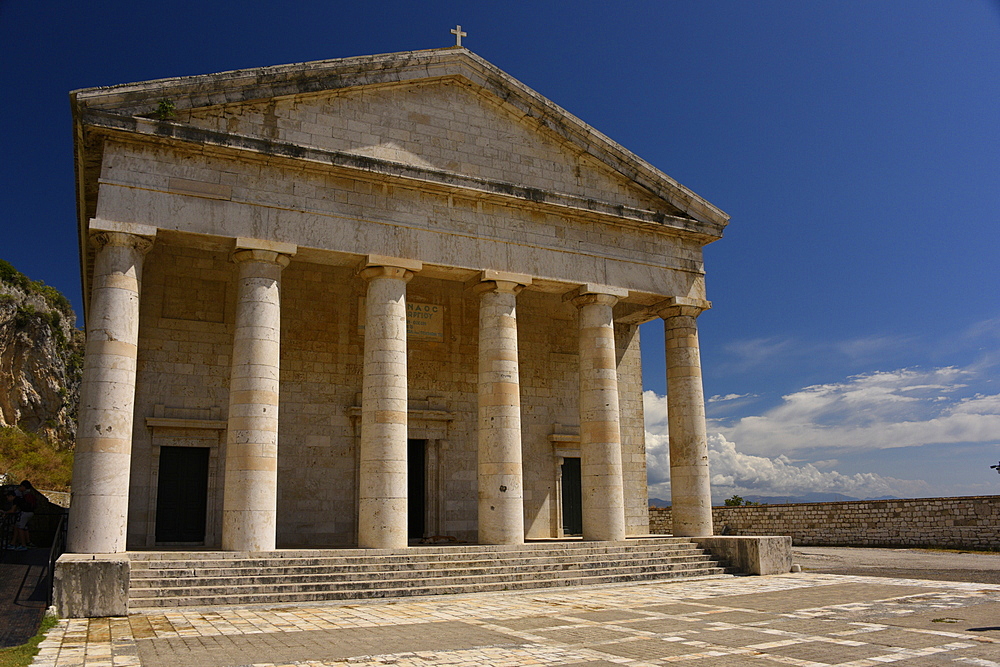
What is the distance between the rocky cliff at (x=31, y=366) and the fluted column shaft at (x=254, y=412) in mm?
33455

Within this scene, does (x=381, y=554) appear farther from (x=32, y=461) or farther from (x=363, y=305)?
(x=32, y=461)

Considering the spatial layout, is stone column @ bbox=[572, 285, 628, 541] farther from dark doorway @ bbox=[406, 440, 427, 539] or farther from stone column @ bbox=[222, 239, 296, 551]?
stone column @ bbox=[222, 239, 296, 551]

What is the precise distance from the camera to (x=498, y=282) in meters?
18.4

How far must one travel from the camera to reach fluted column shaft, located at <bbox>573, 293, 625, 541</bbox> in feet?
60.9

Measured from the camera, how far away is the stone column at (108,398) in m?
13.9

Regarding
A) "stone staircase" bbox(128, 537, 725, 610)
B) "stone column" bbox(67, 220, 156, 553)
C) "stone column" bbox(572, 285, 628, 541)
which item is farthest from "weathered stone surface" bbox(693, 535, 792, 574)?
"stone column" bbox(67, 220, 156, 553)

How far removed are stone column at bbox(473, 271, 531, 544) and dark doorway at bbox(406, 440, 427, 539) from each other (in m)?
3.99

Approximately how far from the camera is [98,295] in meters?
14.8

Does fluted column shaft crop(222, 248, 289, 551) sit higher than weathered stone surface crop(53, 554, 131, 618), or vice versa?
fluted column shaft crop(222, 248, 289, 551)

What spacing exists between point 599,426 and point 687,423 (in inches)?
118

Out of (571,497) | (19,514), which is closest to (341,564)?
(19,514)

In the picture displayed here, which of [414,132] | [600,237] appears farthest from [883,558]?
[414,132]

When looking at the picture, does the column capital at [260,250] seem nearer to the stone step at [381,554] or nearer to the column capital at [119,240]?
the column capital at [119,240]

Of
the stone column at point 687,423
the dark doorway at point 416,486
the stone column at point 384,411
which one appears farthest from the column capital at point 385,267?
the stone column at point 687,423
